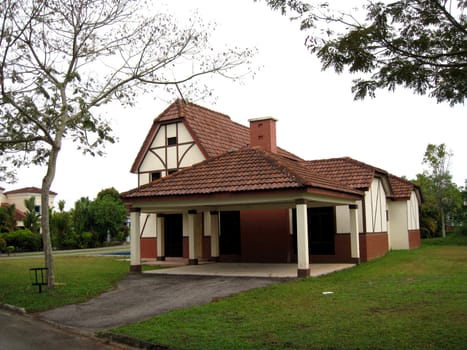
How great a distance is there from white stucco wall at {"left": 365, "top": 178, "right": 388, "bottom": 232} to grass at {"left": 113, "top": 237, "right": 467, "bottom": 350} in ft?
22.3

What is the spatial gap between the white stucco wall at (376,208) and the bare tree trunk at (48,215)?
12038mm

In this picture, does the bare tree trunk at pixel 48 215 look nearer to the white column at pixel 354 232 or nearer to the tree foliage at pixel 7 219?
the white column at pixel 354 232

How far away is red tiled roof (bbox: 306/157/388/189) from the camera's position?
1950cm

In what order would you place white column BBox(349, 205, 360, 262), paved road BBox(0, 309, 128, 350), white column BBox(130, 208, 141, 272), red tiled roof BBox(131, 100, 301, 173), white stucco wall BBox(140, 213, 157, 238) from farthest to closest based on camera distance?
1. white stucco wall BBox(140, 213, 157, 238)
2. red tiled roof BBox(131, 100, 301, 173)
3. white column BBox(349, 205, 360, 262)
4. white column BBox(130, 208, 141, 272)
5. paved road BBox(0, 309, 128, 350)

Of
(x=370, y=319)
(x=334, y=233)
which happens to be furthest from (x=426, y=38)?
(x=334, y=233)

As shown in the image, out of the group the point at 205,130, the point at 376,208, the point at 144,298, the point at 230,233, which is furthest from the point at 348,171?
the point at 144,298

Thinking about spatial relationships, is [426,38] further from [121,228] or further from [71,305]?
[121,228]

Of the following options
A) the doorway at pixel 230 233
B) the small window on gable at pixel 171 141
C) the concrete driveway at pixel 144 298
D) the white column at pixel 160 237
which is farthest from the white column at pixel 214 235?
the concrete driveway at pixel 144 298

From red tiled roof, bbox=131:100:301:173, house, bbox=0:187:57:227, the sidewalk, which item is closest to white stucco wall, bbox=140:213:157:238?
red tiled roof, bbox=131:100:301:173

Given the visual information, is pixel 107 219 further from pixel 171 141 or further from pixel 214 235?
pixel 214 235

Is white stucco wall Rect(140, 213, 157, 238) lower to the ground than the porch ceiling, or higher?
lower

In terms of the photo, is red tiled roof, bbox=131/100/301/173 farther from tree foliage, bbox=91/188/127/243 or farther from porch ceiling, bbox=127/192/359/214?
tree foliage, bbox=91/188/127/243

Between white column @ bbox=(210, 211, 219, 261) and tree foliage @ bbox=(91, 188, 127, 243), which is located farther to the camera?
tree foliage @ bbox=(91, 188, 127, 243)

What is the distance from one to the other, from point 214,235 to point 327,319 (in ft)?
44.2
